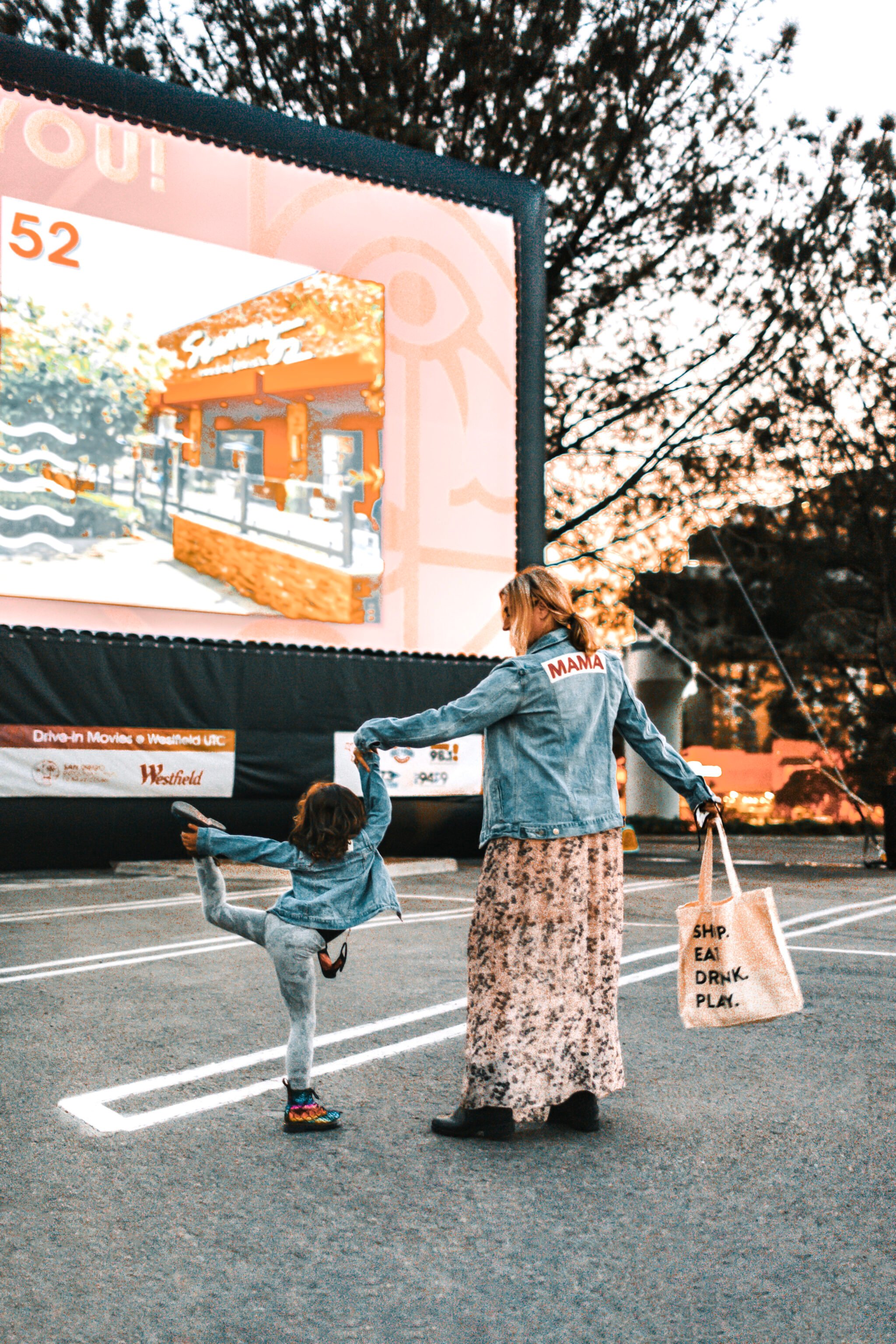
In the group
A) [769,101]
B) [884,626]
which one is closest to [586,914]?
[769,101]

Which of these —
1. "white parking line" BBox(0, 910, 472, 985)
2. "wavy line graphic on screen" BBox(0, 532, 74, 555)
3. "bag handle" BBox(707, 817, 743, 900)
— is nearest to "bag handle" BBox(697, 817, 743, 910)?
"bag handle" BBox(707, 817, 743, 900)

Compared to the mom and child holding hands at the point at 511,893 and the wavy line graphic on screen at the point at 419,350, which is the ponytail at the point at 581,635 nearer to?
the mom and child holding hands at the point at 511,893

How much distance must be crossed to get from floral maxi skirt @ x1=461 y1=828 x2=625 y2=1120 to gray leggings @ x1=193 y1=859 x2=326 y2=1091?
1.81 ft

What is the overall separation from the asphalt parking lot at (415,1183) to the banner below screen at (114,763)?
23.6 feet

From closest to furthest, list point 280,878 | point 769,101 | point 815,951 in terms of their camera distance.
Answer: point 815,951 → point 280,878 → point 769,101

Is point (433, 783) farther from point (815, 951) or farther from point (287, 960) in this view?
point (287, 960)

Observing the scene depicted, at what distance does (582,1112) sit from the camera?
14.1 feet

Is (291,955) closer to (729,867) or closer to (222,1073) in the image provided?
(222,1073)

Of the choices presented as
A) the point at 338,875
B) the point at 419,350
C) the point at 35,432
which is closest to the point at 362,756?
the point at 338,875

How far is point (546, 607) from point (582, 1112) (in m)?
1.77

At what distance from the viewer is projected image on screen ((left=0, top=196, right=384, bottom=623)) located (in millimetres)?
13453

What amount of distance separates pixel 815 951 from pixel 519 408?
10161mm

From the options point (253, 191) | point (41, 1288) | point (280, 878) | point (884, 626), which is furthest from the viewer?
point (884, 626)

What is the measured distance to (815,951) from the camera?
858cm
